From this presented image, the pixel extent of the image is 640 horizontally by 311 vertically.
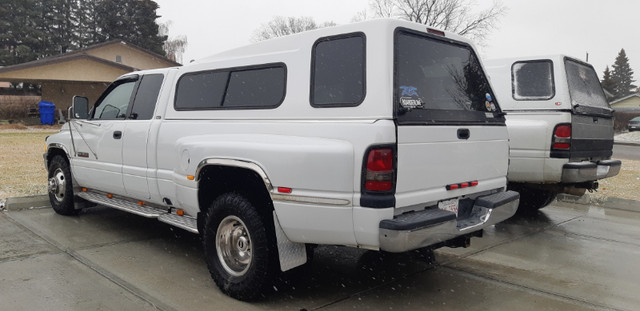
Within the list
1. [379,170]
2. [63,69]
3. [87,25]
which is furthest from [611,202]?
[87,25]

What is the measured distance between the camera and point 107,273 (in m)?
4.25

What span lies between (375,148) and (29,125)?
2713 cm

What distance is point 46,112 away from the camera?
81.7 ft

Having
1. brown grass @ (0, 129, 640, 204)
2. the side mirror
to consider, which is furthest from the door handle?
brown grass @ (0, 129, 640, 204)

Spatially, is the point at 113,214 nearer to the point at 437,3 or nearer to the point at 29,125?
the point at 29,125

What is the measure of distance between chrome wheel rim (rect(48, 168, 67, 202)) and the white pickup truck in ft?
6.76

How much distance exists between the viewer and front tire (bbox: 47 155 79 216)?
608 cm

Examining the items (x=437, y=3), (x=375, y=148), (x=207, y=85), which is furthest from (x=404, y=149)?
(x=437, y=3)

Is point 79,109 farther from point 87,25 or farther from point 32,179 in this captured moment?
point 87,25

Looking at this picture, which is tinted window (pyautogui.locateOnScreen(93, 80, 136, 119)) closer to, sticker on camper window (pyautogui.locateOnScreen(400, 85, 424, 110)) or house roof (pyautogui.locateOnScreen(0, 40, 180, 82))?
sticker on camper window (pyautogui.locateOnScreen(400, 85, 424, 110))

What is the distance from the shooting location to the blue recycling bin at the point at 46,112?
2475 cm

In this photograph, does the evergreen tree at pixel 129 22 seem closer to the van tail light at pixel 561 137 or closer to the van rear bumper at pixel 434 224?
the van tail light at pixel 561 137

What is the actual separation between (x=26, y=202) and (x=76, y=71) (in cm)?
2102

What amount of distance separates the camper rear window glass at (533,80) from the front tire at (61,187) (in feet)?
19.2
